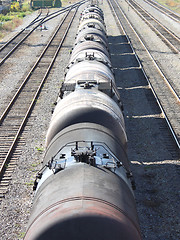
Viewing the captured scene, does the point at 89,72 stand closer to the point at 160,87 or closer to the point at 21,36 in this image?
the point at 160,87

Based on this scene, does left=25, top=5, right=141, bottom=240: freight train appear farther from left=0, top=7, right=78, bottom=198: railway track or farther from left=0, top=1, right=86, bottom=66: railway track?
left=0, top=1, right=86, bottom=66: railway track

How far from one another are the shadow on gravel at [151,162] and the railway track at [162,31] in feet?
41.0

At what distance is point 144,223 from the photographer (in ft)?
35.4

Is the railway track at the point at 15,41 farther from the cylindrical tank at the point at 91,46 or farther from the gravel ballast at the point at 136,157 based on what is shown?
the cylindrical tank at the point at 91,46

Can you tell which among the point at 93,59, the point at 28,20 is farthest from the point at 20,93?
the point at 28,20

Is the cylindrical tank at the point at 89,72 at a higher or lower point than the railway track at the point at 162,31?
lower

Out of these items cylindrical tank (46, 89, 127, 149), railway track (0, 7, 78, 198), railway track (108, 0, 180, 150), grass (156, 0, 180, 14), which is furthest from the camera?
grass (156, 0, 180, 14)

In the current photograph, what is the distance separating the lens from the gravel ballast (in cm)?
1095

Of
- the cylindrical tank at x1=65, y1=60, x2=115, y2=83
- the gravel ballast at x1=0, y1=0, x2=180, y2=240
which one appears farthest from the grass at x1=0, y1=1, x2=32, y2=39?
the cylindrical tank at x1=65, y1=60, x2=115, y2=83

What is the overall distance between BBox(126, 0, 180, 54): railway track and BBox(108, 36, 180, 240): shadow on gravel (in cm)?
1249

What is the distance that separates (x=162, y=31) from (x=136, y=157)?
30869 millimetres

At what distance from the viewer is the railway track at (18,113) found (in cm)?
1442

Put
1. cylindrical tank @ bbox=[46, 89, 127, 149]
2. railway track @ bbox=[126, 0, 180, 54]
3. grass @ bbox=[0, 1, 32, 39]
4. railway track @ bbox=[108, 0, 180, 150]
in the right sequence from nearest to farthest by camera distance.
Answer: cylindrical tank @ bbox=[46, 89, 127, 149] → railway track @ bbox=[108, 0, 180, 150] → railway track @ bbox=[126, 0, 180, 54] → grass @ bbox=[0, 1, 32, 39]

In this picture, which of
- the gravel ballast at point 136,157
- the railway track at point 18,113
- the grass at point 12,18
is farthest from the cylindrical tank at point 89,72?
the grass at point 12,18
